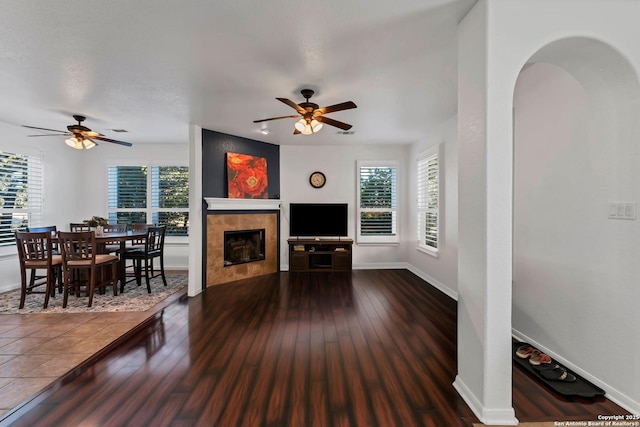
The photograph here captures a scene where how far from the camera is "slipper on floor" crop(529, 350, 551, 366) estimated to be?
2.34 meters

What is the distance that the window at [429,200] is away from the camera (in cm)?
473

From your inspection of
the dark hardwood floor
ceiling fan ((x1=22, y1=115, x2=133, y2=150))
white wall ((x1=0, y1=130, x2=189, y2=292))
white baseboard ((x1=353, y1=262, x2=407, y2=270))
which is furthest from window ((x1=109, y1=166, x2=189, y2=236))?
Answer: white baseboard ((x1=353, y1=262, x2=407, y2=270))

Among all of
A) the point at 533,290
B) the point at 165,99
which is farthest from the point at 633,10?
the point at 165,99

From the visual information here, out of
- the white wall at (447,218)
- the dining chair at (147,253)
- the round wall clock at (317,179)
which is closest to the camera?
the white wall at (447,218)

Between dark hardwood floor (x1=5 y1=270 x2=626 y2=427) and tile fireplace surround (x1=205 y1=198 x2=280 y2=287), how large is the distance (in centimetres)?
128

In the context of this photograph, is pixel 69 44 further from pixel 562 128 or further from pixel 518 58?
pixel 562 128

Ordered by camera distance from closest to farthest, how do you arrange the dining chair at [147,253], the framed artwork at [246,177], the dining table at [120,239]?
the dining table at [120,239]
the dining chair at [147,253]
the framed artwork at [246,177]

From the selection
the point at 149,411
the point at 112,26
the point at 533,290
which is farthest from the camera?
the point at 533,290

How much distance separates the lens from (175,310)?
374 centimetres

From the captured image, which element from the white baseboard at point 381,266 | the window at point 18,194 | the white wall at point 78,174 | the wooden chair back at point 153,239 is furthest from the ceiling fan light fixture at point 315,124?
the window at point 18,194

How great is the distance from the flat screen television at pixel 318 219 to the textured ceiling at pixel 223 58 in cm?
223

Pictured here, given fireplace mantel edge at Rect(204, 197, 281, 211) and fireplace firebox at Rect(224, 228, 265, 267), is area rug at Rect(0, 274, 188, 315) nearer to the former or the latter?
fireplace firebox at Rect(224, 228, 265, 267)

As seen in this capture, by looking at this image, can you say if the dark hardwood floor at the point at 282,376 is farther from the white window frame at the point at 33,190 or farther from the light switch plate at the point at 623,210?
the white window frame at the point at 33,190

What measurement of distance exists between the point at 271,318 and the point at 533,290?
274cm
